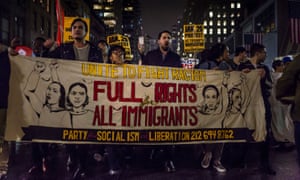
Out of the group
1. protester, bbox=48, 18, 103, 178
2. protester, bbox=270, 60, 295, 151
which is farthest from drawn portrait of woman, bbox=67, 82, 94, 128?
protester, bbox=270, 60, 295, 151

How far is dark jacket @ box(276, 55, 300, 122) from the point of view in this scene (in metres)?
3.58

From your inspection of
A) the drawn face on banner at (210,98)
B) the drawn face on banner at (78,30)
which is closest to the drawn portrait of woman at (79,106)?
the drawn face on banner at (78,30)

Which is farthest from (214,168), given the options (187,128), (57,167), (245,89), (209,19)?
(209,19)

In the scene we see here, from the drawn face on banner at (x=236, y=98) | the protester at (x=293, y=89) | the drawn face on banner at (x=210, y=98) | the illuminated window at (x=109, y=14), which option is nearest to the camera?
the protester at (x=293, y=89)

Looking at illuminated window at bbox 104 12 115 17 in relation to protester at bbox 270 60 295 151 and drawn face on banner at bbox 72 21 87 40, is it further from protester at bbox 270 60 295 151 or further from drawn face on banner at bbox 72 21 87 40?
drawn face on banner at bbox 72 21 87 40

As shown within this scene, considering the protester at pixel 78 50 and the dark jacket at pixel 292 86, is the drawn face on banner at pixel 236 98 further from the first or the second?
the dark jacket at pixel 292 86

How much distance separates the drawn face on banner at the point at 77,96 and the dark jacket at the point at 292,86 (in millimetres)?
2894

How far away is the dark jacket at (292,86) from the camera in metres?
3.58

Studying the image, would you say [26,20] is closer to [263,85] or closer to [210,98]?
[210,98]

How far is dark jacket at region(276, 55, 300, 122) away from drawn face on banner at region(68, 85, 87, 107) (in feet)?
9.49

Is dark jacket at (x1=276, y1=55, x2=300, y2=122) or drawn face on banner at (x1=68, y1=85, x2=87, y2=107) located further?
drawn face on banner at (x1=68, y1=85, x2=87, y2=107)

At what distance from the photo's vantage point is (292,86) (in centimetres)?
365

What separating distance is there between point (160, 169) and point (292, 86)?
10.5 feet

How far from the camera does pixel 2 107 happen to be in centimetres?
530
